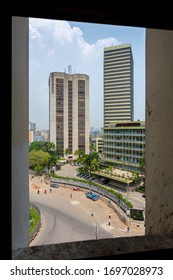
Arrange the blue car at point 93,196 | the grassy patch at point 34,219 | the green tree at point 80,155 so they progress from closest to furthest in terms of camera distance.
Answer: the grassy patch at point 34,219 < the blue car at point 93,196 < the green tree at point 80,155

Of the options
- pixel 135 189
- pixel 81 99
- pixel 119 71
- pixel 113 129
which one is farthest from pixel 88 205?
pixel 119 71

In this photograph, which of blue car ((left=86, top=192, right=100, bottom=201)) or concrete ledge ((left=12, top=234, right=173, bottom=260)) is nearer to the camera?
concrete ledge ((left=12, top=234, right=173, bottom=260))

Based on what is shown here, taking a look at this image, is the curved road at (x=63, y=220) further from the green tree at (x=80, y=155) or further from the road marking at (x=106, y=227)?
the green tree at (x=80, y=155)

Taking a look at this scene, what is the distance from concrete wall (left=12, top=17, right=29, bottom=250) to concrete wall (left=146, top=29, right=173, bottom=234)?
0.58m

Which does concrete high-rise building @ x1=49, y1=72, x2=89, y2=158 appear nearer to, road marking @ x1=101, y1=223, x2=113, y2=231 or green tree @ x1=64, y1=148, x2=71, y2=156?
green tree @ x1=64, y1=148, x2=71, y2=156

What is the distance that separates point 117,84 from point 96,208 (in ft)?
48.5

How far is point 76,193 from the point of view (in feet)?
56.1

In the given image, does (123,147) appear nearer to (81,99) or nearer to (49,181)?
(49,181)

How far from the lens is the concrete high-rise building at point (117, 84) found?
906 inches

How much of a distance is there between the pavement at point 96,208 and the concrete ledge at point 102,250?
7.03 m

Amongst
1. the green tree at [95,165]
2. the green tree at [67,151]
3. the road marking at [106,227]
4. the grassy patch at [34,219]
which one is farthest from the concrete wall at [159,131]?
the green tree at [67,151]

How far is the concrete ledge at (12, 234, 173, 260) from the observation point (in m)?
0.57

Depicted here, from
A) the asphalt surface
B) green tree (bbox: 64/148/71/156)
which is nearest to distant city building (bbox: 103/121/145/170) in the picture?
the asphalt surface

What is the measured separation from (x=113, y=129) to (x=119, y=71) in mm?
9784
